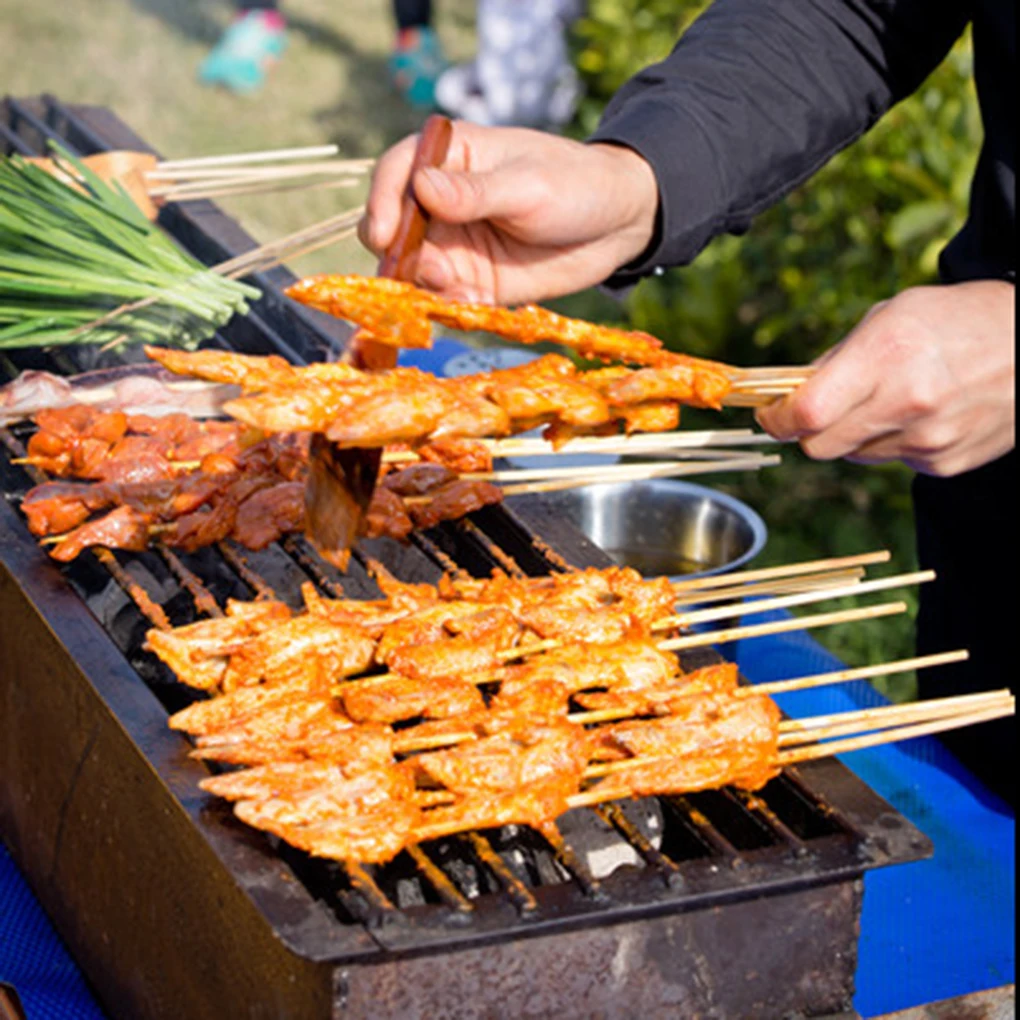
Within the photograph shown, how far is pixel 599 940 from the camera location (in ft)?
7.75

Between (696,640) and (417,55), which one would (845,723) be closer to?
(696,640)

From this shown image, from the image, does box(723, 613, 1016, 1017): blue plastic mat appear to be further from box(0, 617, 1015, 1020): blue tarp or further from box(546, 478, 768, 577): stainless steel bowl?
box(546, 478, 768, 577): stainless steel bowl

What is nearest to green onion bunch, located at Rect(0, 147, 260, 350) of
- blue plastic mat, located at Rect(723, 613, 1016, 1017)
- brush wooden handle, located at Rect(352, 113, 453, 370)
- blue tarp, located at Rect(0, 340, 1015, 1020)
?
brush wooden handle, located at Rect(352, 113, 453, 370)

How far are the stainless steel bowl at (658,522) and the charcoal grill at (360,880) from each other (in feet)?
3.42

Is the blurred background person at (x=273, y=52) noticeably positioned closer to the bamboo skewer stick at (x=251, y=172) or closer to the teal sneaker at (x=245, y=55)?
the teal sneaker at (x=245, y=55)

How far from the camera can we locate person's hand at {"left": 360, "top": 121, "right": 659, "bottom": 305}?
3.32 metres

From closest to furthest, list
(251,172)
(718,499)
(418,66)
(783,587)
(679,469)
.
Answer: (783,587), (679,469), (718,499), (251,172), (418,66)

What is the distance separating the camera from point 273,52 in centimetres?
1329

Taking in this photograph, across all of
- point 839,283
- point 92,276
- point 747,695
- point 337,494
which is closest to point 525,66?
point 839,283

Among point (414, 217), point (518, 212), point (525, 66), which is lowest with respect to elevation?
point (525, 66)

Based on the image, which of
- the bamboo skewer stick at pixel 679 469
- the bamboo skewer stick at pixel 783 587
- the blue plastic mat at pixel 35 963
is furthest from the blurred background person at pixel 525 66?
the blue plastic mat at pixel 35 963

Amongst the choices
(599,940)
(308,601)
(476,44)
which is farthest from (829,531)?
(476,44)

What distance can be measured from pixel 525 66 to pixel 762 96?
7.65m

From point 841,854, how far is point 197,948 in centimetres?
119
